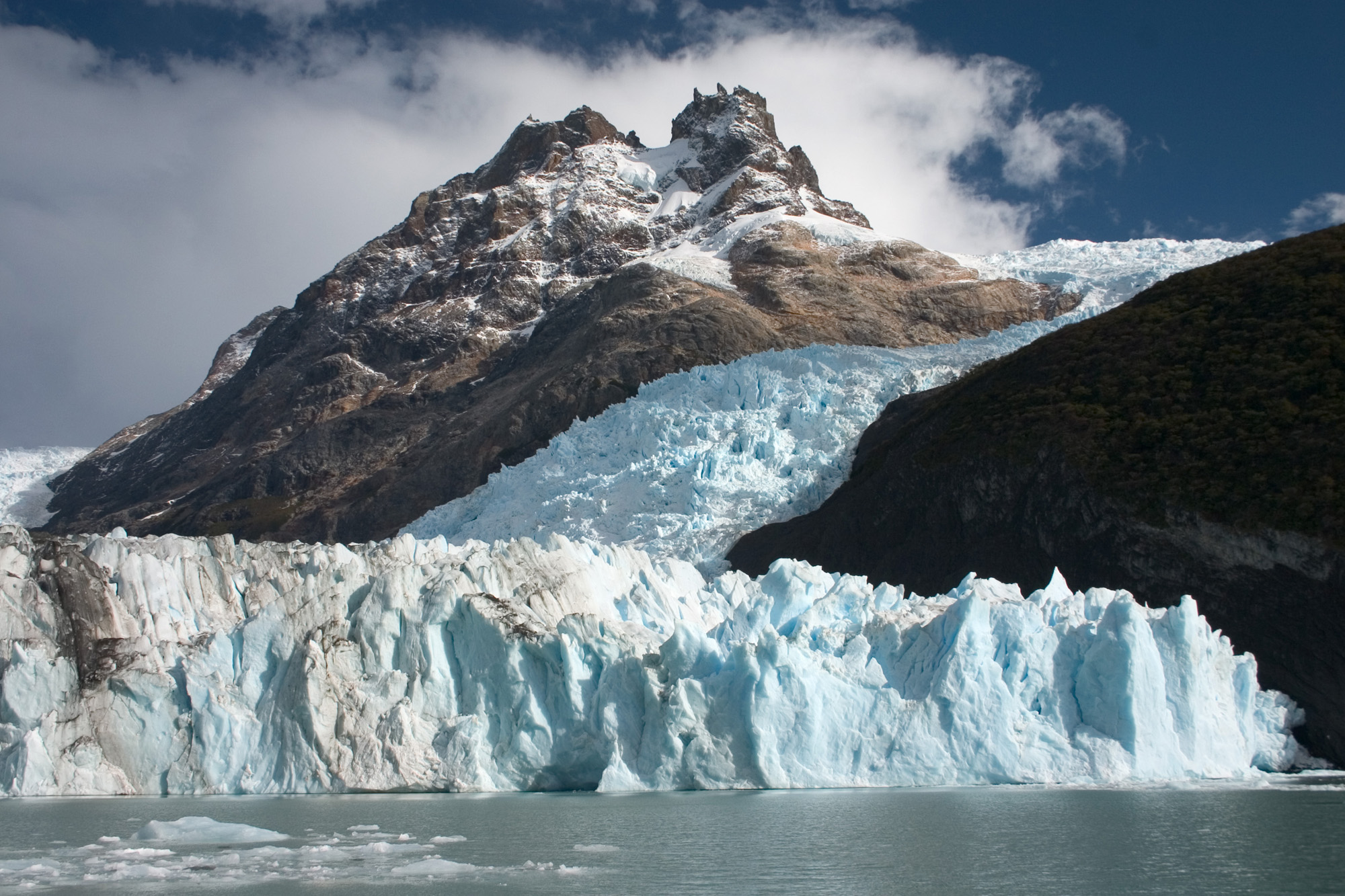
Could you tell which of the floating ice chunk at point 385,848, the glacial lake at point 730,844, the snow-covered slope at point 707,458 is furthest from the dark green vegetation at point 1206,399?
the floating ice chunk at point 385,848

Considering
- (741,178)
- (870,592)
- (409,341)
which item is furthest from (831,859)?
(741,178)

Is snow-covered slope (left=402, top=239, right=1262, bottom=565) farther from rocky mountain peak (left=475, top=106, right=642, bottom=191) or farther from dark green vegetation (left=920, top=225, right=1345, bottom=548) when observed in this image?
rocky mountain peak (left=475, top=106, right=642, bottom=191)

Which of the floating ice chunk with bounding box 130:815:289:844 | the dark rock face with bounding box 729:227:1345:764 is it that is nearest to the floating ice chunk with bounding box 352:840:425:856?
the floating ice chunk with bounding box 130:815:289:844

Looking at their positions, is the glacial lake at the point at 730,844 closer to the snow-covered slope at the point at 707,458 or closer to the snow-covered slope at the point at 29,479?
the snow-covered slope at the point at 707,458

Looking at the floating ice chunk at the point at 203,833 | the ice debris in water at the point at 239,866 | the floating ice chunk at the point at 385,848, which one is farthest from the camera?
the floating ice chunk at the point at 203,833

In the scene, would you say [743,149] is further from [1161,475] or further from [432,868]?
[432,868]

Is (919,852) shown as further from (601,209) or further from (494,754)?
(601,209)
